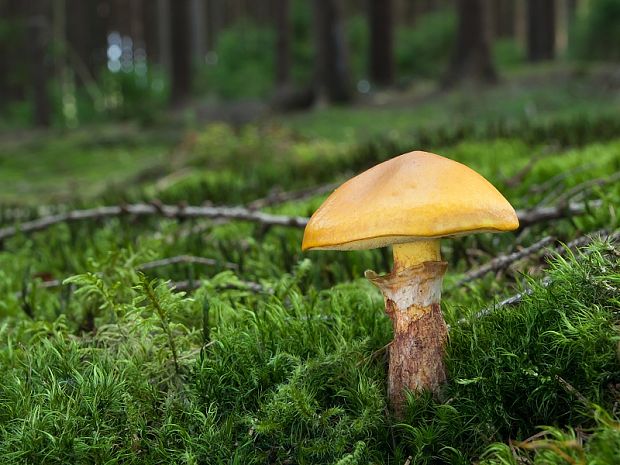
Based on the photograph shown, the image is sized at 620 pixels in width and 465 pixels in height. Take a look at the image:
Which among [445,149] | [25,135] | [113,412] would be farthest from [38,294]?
[25,135]

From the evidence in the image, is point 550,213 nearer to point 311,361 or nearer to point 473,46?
point 311,361

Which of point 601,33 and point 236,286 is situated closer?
point 236,286

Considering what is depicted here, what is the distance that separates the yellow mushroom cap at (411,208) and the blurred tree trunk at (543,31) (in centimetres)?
1960

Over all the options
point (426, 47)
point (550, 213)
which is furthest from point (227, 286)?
point (426, 47)

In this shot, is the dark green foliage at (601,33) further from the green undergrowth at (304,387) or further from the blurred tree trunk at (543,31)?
the green undergrowth at (304,387)

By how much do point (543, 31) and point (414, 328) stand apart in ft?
65.5

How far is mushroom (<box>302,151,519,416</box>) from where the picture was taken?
161cm

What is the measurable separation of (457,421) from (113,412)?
103 centimetres

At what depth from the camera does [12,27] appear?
20562 millimetres

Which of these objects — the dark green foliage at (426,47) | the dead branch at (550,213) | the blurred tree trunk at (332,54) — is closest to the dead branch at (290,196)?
the dead branch at (550,213)

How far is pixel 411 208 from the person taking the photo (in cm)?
162

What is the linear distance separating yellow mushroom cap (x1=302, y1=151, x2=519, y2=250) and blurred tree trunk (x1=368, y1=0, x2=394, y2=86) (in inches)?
608

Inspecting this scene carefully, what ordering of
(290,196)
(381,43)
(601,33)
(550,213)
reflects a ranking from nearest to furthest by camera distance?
(550,213) → (290,196) → (601,33) → (381,43)

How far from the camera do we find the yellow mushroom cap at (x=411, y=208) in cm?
160
